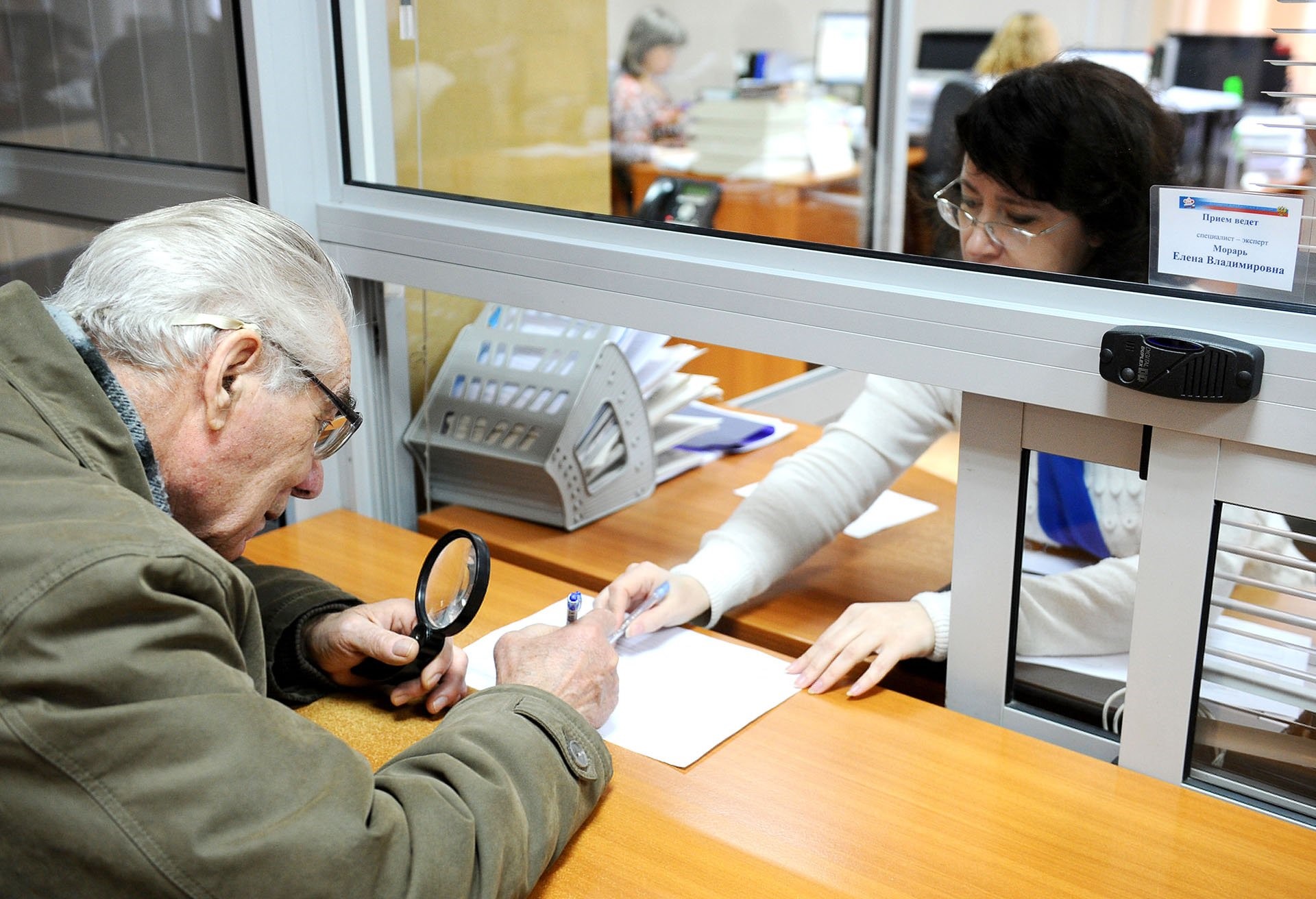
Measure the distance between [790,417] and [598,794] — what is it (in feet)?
5.20

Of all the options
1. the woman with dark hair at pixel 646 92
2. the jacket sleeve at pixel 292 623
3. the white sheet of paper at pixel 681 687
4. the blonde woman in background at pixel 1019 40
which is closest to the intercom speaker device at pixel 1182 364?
the white sheet of paper at pixel 681 687

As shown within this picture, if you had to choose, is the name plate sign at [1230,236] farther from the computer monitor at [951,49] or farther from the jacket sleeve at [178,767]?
the computer monitor at [951,49]

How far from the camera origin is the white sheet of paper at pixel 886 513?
1814mm

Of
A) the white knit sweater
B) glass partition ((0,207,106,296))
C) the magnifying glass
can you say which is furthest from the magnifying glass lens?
glass partition ((0,207,106,296))

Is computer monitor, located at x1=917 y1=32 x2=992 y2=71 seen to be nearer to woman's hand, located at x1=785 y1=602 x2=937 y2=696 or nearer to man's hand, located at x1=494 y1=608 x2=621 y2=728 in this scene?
woman's hand, located at x1=785 y1=602 x2=937 y2=696

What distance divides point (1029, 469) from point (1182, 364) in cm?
23

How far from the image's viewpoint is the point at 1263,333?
0.98 meters

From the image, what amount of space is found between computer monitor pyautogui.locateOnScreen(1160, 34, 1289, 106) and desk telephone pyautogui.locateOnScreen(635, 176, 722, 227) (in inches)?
106

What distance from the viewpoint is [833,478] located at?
1657 millimetres

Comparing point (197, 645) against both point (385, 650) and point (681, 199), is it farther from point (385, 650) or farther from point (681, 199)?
point (681, 199)

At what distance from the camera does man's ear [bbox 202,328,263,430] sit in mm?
913

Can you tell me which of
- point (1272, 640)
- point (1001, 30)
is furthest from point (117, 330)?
point (1001, 30)

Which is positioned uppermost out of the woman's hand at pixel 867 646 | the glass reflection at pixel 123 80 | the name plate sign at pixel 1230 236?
the glass reflection at pixel 123 80

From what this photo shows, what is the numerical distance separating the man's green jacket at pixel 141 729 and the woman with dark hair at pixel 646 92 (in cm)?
177
